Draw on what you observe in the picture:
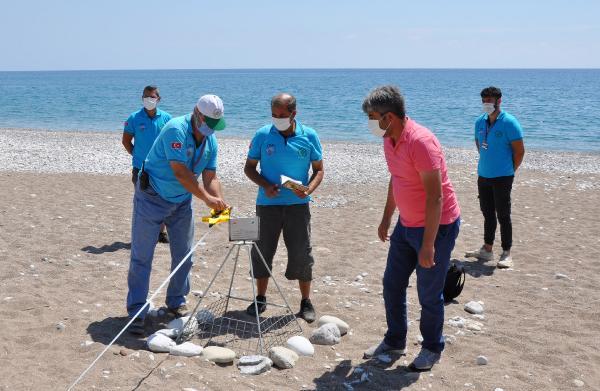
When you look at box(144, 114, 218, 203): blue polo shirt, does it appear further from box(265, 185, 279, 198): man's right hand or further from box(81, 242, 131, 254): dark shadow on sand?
box(81, 242, 131, 254): dark shadow on sand

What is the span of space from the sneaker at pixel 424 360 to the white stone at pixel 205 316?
176cm

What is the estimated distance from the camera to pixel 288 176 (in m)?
5.57

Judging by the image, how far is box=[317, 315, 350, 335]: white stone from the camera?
5.54 m

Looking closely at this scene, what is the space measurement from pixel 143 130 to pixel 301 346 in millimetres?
3915

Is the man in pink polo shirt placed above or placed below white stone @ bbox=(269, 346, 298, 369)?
above

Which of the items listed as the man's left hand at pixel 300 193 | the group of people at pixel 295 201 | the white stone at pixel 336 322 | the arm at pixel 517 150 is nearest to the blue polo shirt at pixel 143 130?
the group of people at pixel 295 201

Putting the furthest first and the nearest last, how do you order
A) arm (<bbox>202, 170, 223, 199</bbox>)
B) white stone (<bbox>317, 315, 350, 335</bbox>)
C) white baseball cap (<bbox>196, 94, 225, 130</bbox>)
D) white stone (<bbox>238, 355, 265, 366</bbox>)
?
white stone (<bbox>317, 315, 350, 335</bbox>) < arm (<bbox>202, 170, 223, 199</bbox>) < white baseball cap (<bbox>196, 94, 225, 130</bbox>) < white stone (<bbox>238, 355, 265, 366</bbox>)

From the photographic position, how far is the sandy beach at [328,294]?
15.2 feet

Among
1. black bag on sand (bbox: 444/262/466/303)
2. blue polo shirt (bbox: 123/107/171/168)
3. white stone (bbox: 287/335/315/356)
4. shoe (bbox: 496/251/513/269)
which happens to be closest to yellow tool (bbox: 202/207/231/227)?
white stone (bbox: 287/335/315/356)

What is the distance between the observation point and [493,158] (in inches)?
293

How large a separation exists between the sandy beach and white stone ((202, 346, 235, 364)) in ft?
0.21

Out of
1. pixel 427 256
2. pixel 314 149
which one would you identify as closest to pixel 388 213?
pixel 427 256

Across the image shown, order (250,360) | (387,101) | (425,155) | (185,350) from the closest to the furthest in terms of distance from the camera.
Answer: (425,155)
(387,101)
(250,360)
(185,350)

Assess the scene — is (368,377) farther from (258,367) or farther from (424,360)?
(258,367)
